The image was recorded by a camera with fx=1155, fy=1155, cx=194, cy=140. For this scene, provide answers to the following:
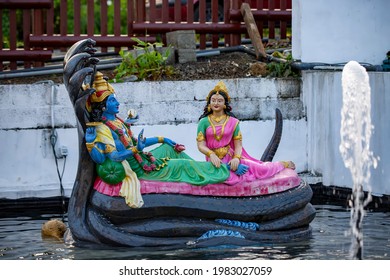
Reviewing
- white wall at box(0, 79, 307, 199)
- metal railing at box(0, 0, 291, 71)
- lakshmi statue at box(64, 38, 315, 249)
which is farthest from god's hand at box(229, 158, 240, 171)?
metal railing at box(0, 0, 291, 71)

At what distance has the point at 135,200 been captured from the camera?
12203mm

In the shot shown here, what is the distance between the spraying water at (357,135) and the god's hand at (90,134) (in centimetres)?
263

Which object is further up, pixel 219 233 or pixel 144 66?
pixel 144 66

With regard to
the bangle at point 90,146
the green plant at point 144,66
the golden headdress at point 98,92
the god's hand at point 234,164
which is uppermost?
the green plant at point 144,66

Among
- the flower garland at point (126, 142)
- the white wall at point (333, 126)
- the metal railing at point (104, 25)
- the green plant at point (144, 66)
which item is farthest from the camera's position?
the metal railing at point (104, 25)

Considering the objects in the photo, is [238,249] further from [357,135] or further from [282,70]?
[282,70]

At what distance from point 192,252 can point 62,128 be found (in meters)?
4.55

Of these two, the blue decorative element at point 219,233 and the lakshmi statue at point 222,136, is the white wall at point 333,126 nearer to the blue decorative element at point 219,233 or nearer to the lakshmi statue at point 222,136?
the lakshmi statue at point 222,136

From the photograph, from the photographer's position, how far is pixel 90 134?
12.2 meters

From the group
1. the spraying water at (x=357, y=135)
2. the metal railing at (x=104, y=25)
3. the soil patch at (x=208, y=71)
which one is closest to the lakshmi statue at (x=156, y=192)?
the spraying water at (x=357, y=135)

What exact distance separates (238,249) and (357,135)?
182 cm

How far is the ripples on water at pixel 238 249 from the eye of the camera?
39.1 ft

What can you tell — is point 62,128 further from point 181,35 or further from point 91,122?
point 91,122

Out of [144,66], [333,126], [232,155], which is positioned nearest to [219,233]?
[232,155]
